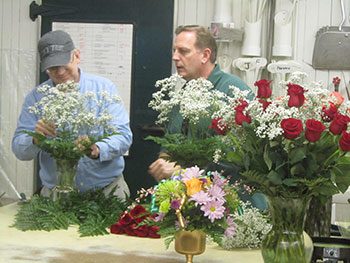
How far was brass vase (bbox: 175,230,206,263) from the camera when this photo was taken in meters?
2.04

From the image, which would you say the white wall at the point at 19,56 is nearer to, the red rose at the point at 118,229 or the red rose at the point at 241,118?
the red rose at the point at 118,229

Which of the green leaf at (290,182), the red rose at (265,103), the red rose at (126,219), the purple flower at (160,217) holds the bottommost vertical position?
the red rose at (126,219)

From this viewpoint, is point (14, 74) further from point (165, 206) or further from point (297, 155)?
point (297, 155)

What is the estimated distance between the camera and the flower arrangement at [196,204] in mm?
2014

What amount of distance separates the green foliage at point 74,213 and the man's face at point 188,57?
2.34 ft

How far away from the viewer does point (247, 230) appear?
2346 millimetres

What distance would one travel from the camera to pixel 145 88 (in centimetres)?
456

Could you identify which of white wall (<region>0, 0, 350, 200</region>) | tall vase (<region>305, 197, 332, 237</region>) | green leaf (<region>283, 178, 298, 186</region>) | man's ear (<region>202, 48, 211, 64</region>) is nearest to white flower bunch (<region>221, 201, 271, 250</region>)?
tall vase (<region>305, 197, 332, 237</region>)

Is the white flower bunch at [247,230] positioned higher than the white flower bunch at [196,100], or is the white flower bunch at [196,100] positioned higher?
the white flower bunch at [196,100]

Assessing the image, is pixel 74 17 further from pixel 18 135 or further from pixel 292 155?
pixel 292 155

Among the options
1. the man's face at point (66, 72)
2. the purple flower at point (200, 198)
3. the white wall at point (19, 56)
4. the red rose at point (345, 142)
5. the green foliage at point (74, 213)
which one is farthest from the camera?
the white wall at point (19, 56)

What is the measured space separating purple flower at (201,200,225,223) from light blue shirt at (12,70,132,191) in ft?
3.04

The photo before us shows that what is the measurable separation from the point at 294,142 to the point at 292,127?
0.09m

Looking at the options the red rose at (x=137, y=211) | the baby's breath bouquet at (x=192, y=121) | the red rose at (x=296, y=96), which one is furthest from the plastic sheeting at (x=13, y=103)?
the red rose at (x=296, y=96)
